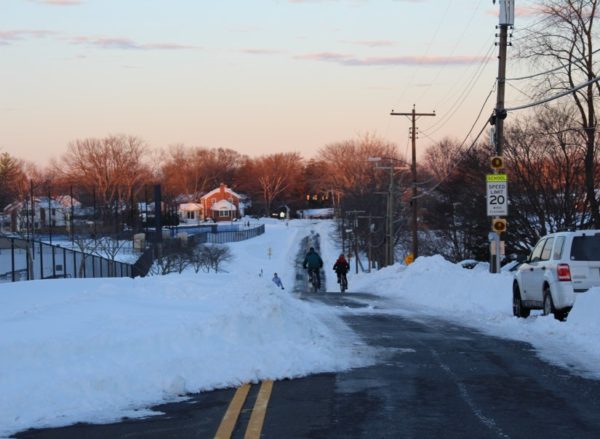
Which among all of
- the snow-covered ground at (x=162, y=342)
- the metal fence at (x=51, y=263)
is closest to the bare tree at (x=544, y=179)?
the metal fence at (x=51, y=263)

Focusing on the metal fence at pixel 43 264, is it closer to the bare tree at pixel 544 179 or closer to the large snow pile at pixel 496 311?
the large snow pile at pixel 496 311

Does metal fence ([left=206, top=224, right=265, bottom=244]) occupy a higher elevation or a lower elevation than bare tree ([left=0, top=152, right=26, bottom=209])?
lower

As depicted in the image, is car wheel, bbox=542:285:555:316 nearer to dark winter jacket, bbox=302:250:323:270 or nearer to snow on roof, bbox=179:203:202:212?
dark winter jacket, bbox=302:250:323:270

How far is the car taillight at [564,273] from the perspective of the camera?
1525 centimetres

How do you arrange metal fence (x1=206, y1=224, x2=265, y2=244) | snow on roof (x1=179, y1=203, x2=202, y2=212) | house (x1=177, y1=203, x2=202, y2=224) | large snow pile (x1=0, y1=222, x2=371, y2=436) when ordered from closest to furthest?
large snow pile (x1=0, y1=222, x2=371, y2=436) → metal fence (x1=206, y1=224, x2=265, y2=244) → snow on roof (x1=179, y1=203, x2=202, y2=212) → house (x1=177, y1=203, x2=202, y2=224)

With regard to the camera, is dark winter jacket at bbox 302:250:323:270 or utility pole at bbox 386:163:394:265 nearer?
dark winter jacket at bbox 302:250:323:270

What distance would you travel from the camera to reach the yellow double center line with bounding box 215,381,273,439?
7035 mm

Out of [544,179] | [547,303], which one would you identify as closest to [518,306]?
[547,303]

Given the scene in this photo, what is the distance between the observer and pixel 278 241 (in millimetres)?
125875

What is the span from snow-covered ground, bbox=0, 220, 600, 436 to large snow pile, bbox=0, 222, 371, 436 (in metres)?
0.01

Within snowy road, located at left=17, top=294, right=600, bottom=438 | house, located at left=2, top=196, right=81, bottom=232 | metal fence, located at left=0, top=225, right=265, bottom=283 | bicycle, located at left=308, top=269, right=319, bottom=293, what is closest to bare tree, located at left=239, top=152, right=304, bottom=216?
house, located at left=2, top=196, right=81, bottom=232

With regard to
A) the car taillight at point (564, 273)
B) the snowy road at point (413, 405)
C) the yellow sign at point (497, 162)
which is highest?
the yellow sign at point (497, 162)

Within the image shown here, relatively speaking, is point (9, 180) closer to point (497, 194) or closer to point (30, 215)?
point (30, 215)

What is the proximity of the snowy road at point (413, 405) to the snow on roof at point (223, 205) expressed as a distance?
15814 centimetres
